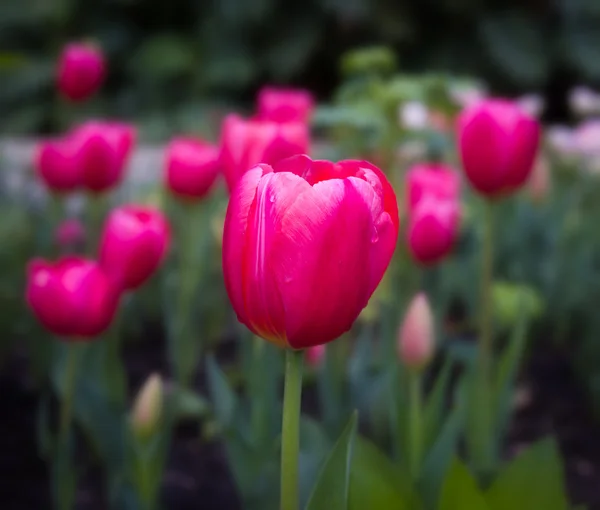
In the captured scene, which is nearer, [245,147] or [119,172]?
[245,147]

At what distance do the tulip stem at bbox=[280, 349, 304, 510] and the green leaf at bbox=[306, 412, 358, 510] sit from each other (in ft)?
0.05

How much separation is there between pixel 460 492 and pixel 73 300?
0.40m

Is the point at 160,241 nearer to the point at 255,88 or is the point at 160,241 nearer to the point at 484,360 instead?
the point at 484,360

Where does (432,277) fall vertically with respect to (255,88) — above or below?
above

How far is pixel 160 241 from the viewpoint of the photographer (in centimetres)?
86

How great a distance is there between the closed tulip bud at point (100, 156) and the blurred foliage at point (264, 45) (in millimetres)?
3725

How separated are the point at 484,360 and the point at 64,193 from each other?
660mm

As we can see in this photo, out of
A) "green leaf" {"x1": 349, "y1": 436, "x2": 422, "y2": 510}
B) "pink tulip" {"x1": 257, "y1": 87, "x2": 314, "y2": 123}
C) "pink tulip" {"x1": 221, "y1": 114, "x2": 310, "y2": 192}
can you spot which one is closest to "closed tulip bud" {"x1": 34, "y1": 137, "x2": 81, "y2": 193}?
"pink tulip" {"x1": 257, "y1": 87, "x2": 314, "y2": 123}

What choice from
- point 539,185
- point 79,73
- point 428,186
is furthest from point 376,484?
point 539,185

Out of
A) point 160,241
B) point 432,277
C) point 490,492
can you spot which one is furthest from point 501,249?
point 490,492

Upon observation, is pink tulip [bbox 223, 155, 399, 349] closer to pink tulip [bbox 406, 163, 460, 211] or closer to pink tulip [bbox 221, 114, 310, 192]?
pink tulip [bbox 221, 114, 310, 192]

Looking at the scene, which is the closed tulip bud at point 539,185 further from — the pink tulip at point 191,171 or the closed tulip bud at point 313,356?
the pink tulip at point 191,171

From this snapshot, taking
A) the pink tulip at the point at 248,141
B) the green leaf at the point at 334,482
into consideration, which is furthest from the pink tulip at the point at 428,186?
the green leaf at the point at 334,482

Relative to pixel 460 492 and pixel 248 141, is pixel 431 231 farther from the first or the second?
pixel 460 492
